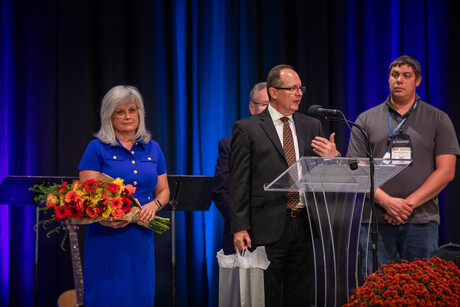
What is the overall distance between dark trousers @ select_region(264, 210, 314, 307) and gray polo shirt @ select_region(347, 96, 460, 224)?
730 mm

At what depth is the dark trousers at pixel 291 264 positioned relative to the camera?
3.42 meters

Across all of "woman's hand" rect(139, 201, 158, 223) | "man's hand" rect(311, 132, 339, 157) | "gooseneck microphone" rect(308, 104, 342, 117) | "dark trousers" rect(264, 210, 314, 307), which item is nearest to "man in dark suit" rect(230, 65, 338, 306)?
"dark trousers" rect(264, 210, 314, 307)

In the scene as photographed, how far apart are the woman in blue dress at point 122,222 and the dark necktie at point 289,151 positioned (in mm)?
847

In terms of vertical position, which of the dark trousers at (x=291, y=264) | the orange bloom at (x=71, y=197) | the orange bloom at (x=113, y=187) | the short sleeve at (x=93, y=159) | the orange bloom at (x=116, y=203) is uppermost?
the short sleeve at (x=93, y=159)

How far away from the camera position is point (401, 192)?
389 centimetres

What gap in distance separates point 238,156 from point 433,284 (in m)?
1.46

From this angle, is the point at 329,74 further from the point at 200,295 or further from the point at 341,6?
the point at 200,295

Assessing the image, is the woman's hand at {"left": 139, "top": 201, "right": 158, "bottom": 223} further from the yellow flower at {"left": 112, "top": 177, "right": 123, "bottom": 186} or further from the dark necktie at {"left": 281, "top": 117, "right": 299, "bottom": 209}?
the dark necktie at {"left": 281, "top": 117, "right": 299, "bottom": 209}

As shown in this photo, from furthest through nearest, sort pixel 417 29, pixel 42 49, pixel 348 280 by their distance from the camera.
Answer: pixel 417 29 → pixel 42 49 → pixel 348 280

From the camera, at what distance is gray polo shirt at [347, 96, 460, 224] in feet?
12.7

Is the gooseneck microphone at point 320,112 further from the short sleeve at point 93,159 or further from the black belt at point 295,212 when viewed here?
the short sleeve at point 93,159

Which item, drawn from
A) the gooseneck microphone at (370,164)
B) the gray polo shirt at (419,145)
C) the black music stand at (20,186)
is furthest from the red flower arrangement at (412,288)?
the black music stand at (20,186)

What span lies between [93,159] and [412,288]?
2.03 m

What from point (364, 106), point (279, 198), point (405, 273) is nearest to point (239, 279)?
point (279, 198)
